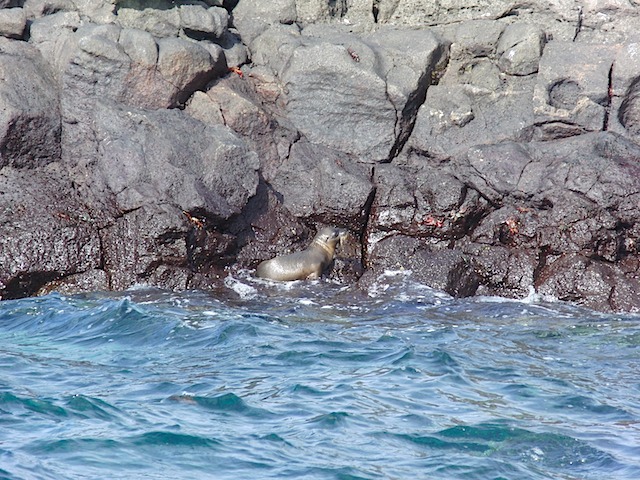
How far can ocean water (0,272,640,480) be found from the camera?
6074mm

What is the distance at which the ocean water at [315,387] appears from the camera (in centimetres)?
607

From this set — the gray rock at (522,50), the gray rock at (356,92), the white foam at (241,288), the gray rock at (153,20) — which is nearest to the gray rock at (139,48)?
the gray rock at (153,20)

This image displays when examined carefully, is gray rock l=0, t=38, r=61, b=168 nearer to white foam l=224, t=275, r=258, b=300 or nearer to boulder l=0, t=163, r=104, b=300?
boulder l=0, t=163, r=104, b=300

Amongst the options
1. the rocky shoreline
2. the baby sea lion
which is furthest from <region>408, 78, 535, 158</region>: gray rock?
the baby sea lion

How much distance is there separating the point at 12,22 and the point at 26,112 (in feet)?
4.95

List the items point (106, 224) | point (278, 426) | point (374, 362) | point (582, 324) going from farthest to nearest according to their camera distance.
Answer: point (106, 224) → point (582, 324) → point (374, 362) → point (278, 426)

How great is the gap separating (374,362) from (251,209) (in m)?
4.07

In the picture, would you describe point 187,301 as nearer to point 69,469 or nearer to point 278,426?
point 278,426

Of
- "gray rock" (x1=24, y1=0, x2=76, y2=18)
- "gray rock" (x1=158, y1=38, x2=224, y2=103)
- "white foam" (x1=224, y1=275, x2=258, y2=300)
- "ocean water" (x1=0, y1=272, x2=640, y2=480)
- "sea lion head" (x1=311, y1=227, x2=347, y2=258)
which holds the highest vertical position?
"gray rock" (x1=24, y1=0, x2=76, y2=18)

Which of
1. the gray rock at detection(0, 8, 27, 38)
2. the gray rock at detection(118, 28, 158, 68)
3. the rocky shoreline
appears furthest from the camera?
the gray rock at detection(0, 8, 27, 38)

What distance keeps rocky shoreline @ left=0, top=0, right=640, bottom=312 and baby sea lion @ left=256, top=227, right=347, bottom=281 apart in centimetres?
22

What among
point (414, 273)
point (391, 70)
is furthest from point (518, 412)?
point (391, 70)

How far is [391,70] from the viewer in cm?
1285

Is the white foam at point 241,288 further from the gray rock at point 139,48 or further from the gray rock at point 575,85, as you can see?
the gray rock at point 575,85
